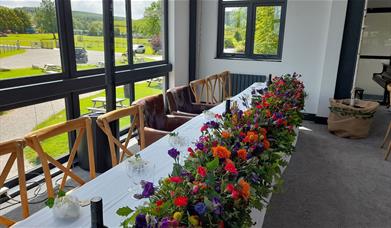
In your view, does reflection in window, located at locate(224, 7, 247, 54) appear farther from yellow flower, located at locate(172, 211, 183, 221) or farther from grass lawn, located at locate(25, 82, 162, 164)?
yellow flower, located at locate(172, 211, 183, 221)

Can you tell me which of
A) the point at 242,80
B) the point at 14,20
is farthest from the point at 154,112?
the point at 242,80

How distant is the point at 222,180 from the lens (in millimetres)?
982

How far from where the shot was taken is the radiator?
5129mm

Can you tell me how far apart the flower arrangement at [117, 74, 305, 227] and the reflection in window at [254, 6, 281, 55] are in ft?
12.5

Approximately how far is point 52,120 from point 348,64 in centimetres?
436

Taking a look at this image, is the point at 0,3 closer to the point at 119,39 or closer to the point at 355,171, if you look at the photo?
the point at 119,39

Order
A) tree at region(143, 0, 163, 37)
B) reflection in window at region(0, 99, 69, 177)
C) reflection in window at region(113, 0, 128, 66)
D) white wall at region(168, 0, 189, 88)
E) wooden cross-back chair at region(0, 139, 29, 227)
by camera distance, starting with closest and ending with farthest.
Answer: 1. wooden cross-back chair at region(0, 139, 29, 227)
2. reflection in window at region(0, 99, 69, 177)
3. reflection in window at region(113, 0, 128, 66)
4. tree at region(143, 0, 163, 37)
5. white wall at region(168, 0, 189, 88)

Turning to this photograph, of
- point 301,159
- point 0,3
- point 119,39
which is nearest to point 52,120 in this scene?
point 0,3

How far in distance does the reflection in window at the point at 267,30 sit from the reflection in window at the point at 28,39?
140 inches

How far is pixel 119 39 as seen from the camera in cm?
391

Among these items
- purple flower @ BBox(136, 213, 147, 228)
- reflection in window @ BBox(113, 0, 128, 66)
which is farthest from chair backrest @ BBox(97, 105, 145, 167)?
reflection in window @ BBox(113, 0, 128, 66)

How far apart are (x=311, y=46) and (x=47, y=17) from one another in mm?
3932

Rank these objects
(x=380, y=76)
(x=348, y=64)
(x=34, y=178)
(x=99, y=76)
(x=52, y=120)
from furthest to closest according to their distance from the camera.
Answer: (x=380, y=76) → (x=348, y=64) → (x=99, y=76) → (x=52, y=120) → (x=34, y=178)

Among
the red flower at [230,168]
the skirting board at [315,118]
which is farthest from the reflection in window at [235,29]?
the red flower at [230,168]
